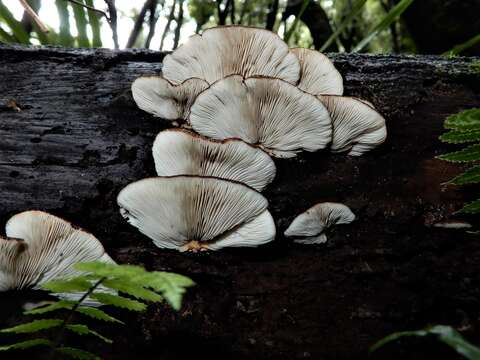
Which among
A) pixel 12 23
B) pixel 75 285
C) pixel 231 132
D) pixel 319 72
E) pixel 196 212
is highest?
pixel 12 23

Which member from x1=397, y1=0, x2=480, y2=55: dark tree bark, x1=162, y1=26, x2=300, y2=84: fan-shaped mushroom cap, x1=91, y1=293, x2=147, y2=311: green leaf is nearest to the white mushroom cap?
x1=162, y1=26, x2=300, y2=84: fan-shaped mushroom cap

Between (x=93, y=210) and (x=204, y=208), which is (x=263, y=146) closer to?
(x=204, y=208)

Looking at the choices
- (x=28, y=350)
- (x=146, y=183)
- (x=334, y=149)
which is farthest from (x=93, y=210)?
(x=334, y=149)

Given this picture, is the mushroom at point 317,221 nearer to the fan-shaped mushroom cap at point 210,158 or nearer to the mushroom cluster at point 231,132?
the mushroom cluster at point 231,132

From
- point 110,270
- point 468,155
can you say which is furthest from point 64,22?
point 468,155

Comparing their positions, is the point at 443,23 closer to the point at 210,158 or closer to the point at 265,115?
the point at 265,115
